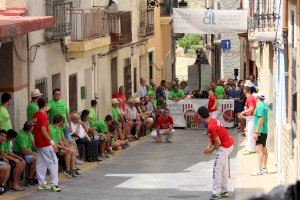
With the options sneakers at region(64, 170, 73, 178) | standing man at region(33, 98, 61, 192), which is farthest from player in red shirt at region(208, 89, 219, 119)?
standing man at region(33, 98, 61, 192)

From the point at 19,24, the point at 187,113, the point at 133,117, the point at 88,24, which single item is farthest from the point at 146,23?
the point at 19,24

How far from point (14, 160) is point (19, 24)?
2614 mm

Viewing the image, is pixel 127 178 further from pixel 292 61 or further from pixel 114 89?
pixel 114 89

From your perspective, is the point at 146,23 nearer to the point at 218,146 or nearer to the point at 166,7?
the point at 166,7

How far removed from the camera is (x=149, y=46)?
4259 cm

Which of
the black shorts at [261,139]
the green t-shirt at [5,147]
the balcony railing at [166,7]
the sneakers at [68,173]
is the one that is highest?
the balcony railing at [166,7]

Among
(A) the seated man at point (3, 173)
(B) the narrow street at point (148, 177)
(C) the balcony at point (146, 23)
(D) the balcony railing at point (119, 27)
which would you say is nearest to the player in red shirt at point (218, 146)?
(B) the narrow street at point (148, 177)

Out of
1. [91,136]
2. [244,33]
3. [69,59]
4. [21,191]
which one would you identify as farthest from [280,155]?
[244,33]

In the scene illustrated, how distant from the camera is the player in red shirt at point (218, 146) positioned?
15.6m

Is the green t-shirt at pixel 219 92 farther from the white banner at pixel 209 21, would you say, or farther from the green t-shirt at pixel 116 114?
the green t-shirt at pixel 116 114

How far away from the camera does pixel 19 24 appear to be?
17703 mm

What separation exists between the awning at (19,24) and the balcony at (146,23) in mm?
18946

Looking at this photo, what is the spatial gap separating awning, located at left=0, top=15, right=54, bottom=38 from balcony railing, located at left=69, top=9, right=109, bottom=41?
5710mm

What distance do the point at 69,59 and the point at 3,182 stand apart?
10.3 meters
